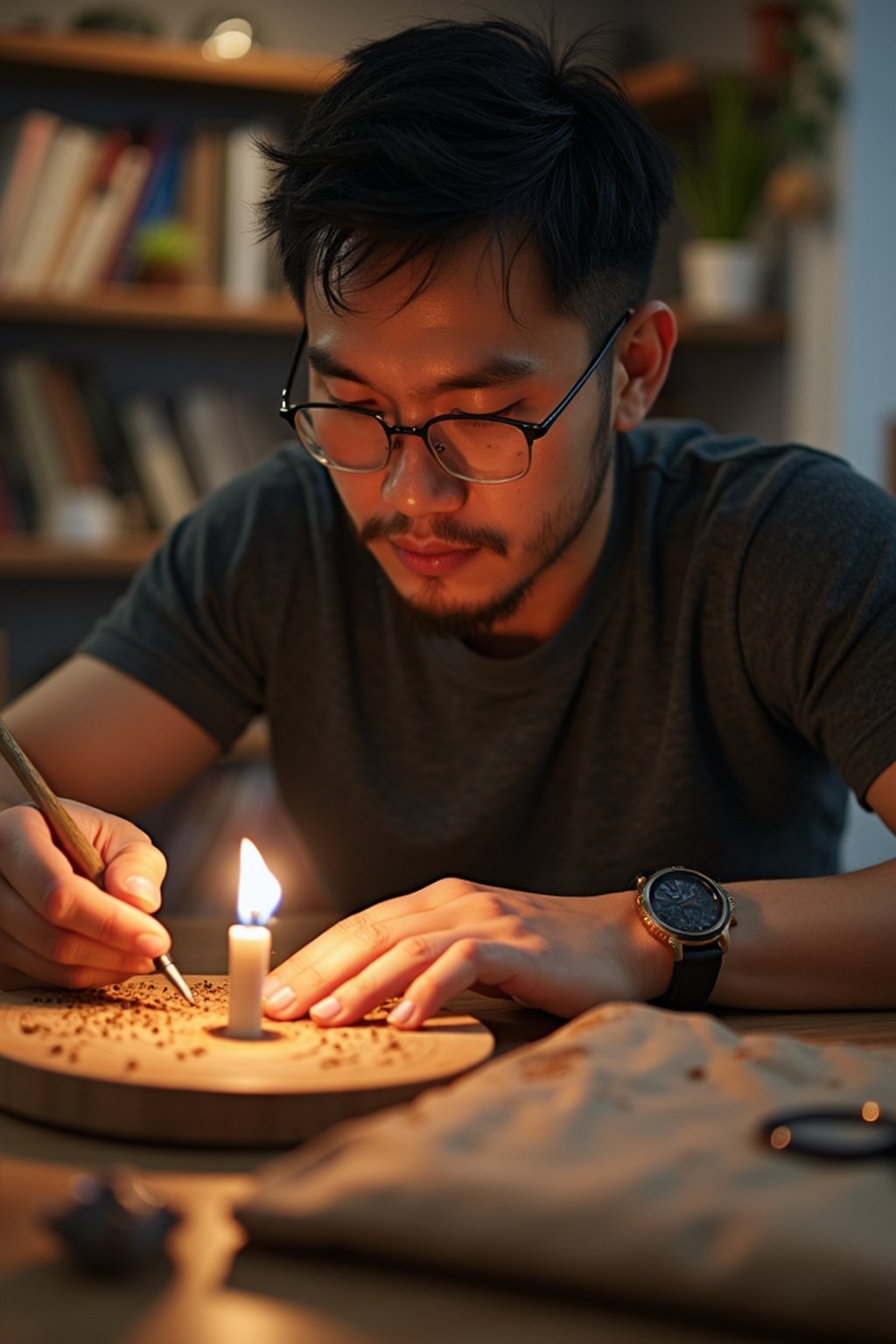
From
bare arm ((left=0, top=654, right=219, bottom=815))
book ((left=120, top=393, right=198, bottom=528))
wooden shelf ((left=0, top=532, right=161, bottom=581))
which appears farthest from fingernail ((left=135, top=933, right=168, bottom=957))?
book ((left=120, top=393, right=198, bottom=528))

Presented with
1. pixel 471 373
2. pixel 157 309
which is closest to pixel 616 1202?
pixel 471 373

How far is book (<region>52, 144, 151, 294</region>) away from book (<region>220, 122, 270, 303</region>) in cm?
20

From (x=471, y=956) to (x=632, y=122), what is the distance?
912mm

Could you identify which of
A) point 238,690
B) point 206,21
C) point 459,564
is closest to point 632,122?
point 459,564

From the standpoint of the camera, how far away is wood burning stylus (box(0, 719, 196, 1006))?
1.12 metres

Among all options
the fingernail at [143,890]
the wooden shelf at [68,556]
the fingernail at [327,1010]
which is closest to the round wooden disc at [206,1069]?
the fingernail at [327,1010]

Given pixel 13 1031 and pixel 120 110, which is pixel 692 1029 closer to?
pixel 13 1031

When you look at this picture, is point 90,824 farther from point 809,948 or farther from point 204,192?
point 204,192

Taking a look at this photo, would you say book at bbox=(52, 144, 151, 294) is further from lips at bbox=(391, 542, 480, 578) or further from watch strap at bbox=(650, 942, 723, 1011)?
watch strap at bbox=(650, 942, 723, 1011)

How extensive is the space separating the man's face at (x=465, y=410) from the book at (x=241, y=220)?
2.24 meters

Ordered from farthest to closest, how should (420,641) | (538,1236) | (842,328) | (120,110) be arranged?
(120,110) < (842,328) < (420,641) < (538,1236)

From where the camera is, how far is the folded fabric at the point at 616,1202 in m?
0.67

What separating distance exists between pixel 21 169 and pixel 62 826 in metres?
2.65

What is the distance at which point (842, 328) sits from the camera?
140 inches
